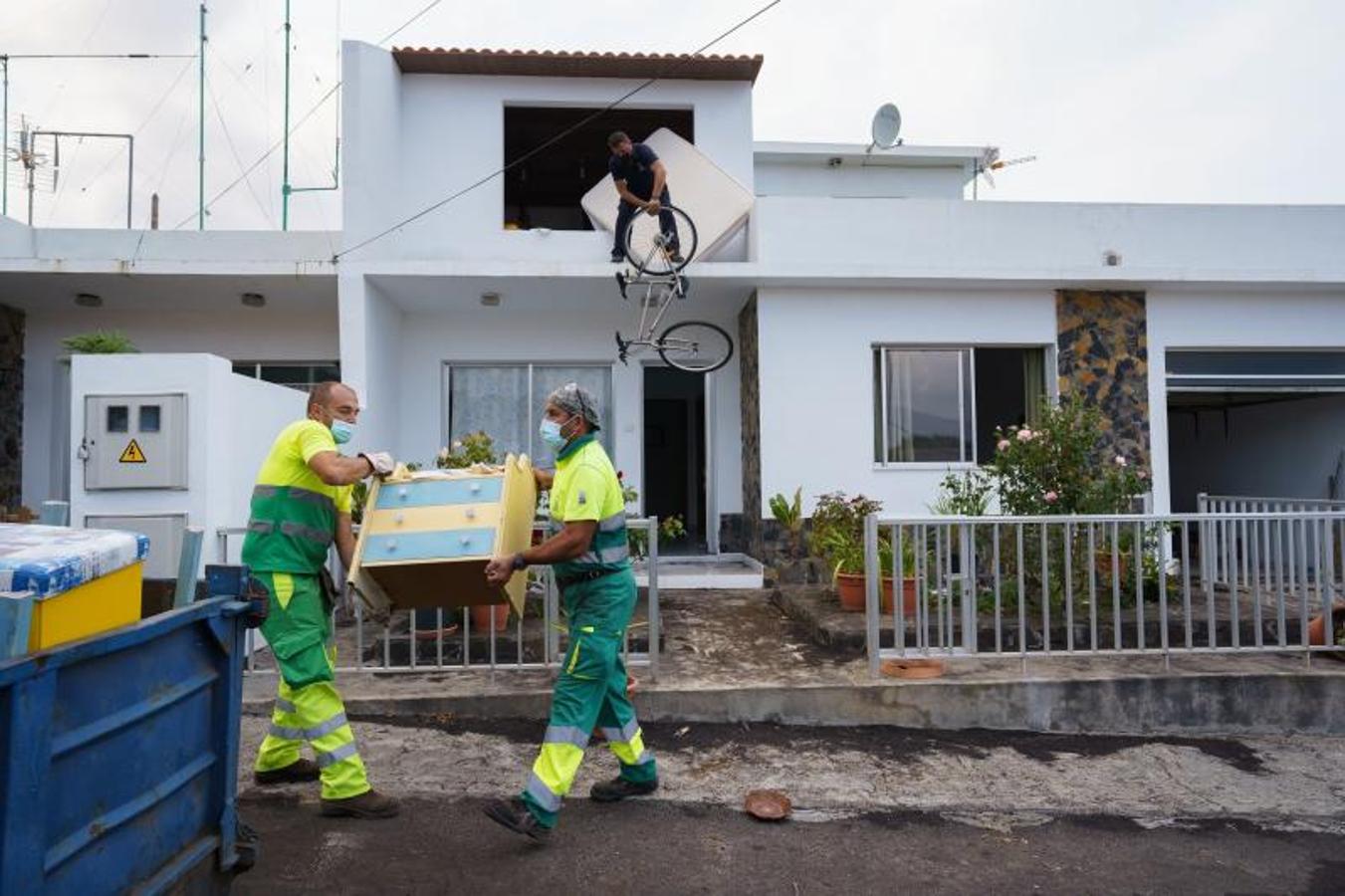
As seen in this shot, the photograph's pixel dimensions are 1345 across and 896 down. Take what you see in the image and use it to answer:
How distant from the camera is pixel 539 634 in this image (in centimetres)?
611

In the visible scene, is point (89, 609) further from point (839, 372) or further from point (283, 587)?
point (839, 372)

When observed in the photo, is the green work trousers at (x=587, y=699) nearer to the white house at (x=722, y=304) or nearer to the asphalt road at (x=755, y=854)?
the asphalt road at (x=755, y=854)

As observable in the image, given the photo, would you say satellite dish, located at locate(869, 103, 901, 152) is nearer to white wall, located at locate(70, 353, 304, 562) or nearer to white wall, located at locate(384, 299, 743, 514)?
white wall, located at locate(384, 299, 743, 514)

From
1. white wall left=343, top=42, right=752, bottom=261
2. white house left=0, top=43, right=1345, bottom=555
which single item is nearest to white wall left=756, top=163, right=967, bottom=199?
white house left=0, top=43, right=1345, bottom=555

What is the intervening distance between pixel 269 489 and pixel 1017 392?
8090mm

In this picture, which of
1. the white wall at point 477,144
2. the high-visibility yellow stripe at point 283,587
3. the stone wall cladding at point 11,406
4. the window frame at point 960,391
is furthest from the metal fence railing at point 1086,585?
the stone wall cladding at point 11,406

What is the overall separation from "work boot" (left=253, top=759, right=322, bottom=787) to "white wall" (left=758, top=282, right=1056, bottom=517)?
18.0 ft

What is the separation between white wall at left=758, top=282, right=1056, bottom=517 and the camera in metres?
8.81

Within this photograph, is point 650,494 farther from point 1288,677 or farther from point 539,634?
point 1288,677

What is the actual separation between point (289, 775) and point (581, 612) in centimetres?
171

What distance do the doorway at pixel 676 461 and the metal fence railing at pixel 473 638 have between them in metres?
6.38

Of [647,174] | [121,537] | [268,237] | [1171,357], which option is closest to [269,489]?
[121,537]

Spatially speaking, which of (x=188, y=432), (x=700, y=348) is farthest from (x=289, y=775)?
(x=700, y=348)

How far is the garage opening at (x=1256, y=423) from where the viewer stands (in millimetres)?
9375
